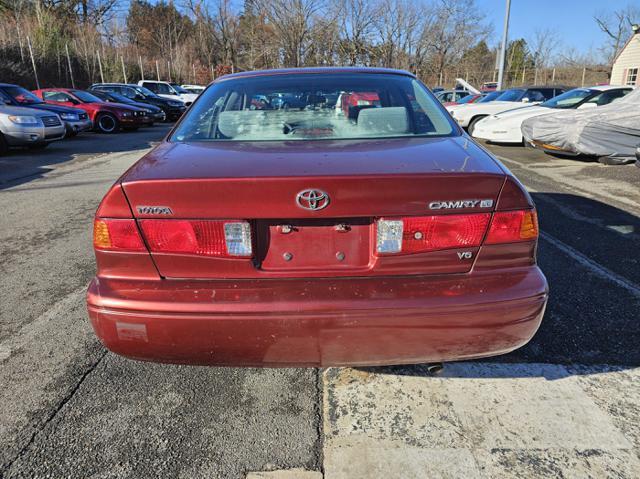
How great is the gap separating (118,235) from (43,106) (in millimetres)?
12214

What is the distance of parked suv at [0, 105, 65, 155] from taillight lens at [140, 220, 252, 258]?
10030mm

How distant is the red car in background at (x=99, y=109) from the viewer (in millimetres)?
15086

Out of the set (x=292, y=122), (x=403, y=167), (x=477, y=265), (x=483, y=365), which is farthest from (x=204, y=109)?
(x=483, y=365)

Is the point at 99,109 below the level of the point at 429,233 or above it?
above

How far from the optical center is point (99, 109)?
49.4ft

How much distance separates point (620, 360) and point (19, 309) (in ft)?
12.2

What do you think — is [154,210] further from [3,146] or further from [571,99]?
[571,99]

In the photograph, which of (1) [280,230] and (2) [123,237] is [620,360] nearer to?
(1) [280,230]

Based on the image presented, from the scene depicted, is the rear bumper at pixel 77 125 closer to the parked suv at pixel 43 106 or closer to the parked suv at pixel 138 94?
the parked suv at pixel 43 106

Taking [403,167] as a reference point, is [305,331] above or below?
below

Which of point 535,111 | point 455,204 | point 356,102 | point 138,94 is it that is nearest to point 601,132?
point 535,111

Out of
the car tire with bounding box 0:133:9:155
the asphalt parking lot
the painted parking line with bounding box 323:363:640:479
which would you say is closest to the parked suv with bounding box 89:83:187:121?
the car tire with bounding box 0:133:9:155

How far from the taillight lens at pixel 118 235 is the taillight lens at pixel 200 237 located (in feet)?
0.14

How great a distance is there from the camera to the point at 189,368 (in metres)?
2.55
